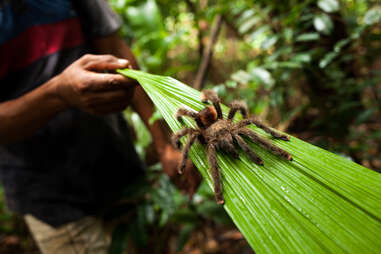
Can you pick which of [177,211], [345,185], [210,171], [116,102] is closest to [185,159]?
[210,171]

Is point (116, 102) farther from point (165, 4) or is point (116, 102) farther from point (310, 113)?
point (165, 4)

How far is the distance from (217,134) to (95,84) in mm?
525

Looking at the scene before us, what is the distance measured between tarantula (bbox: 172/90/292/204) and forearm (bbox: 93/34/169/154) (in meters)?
0.40

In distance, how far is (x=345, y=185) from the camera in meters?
0.58

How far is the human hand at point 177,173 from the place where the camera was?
1.20 m

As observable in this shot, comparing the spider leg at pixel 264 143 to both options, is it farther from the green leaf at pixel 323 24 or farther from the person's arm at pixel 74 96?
the green leaf at pixel 323 24

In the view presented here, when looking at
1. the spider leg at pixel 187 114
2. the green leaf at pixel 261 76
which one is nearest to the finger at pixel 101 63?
the spider leg at pixel 187 114

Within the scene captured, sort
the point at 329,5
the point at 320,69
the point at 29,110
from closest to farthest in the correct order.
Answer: the point at 29,110, the point at 329,5, the point at 320,69

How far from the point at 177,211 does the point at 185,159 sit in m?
1.20

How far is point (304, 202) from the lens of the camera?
57 cm

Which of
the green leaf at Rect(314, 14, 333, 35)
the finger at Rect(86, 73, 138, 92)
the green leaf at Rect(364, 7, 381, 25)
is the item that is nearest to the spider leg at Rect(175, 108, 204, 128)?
the finger at Rect(86, 73, 138, 92)

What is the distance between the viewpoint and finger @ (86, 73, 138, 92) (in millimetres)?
843

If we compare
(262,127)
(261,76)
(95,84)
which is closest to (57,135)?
(95,84)

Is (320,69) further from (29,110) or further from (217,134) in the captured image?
(29,110)
